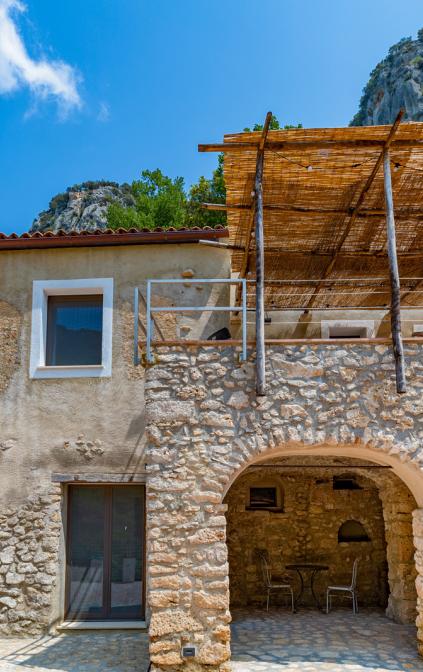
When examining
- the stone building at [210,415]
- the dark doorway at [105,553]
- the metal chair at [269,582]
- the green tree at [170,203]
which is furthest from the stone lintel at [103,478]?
the green tree at [170,203]

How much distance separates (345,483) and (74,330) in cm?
600

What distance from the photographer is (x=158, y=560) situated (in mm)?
5801

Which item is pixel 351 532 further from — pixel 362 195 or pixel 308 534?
pixel 362 195

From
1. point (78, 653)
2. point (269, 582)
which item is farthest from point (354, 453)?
point (269, 582)

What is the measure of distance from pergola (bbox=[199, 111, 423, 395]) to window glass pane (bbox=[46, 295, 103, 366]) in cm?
241

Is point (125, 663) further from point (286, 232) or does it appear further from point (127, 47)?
point (127, 47)

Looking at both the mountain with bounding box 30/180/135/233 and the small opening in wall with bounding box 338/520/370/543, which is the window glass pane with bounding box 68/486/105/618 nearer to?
the small opening in wall with bounding box 338/520/370/543

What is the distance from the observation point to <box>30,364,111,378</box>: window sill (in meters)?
8.41

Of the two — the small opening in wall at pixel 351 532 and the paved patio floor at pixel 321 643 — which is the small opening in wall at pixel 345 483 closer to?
the small opening in wall at pixel 351 532

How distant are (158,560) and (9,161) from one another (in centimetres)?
5316

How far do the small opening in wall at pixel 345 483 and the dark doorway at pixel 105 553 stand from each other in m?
4.24

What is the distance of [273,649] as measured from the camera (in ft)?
22.8

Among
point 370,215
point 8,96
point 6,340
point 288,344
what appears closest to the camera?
point 288,344

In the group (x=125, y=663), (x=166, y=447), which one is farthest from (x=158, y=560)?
(x=125, y=663)
